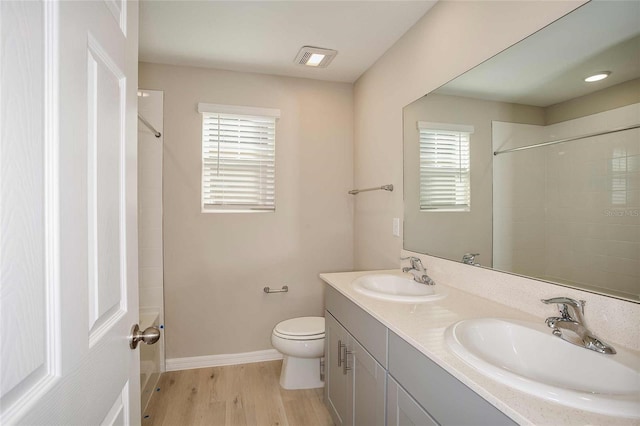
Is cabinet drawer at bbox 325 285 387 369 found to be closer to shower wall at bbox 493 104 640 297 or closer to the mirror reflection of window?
shower wall at bbox 493 104 640 297

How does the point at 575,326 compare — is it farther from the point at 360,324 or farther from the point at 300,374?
the point at 300,374

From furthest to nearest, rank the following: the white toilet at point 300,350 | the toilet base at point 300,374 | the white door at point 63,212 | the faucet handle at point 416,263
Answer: the toilet base at point 300,374
the white toilet at point 300,350
the faucet handle at point 416,263
the white door at point 63,212

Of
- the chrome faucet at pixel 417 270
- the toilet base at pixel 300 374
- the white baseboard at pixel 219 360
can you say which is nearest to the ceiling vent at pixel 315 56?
the chrome faucet at pixel 417 270

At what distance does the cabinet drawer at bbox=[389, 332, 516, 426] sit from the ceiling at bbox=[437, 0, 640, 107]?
3.31ft

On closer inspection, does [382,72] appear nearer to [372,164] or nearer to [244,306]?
[372,164]

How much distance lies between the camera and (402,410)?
116cm

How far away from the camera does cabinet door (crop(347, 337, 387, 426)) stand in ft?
4.33

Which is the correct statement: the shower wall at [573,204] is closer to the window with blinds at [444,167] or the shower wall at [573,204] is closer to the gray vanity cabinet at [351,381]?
the window with blinds at [444,167]

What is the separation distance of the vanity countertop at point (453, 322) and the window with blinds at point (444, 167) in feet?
1.61

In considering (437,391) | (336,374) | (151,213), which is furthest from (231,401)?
(437,391)

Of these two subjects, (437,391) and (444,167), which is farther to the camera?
(444,167)

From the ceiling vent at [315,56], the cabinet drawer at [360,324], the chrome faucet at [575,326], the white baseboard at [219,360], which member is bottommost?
the white baseboard at [219,360]

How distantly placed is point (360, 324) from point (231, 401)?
126 cm

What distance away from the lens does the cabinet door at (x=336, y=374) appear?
1.72 meters
